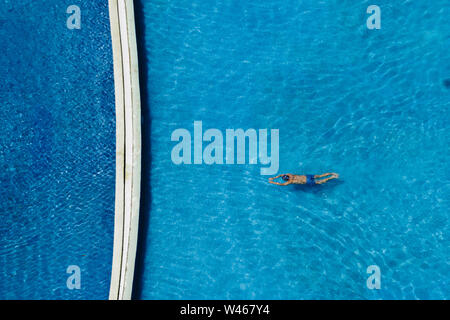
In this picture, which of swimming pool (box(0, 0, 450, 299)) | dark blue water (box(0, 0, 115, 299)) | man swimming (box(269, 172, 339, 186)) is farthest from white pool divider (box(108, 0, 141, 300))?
man swimming (box(269, 172, 339, 186))

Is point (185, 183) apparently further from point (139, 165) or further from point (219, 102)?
point (219, 102)

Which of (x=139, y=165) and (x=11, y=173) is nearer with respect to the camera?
(x=139, y=165)

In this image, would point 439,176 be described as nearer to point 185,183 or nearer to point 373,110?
point 373,110

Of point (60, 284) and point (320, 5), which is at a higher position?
point (320, 5)

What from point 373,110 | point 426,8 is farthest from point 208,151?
point 426,8
